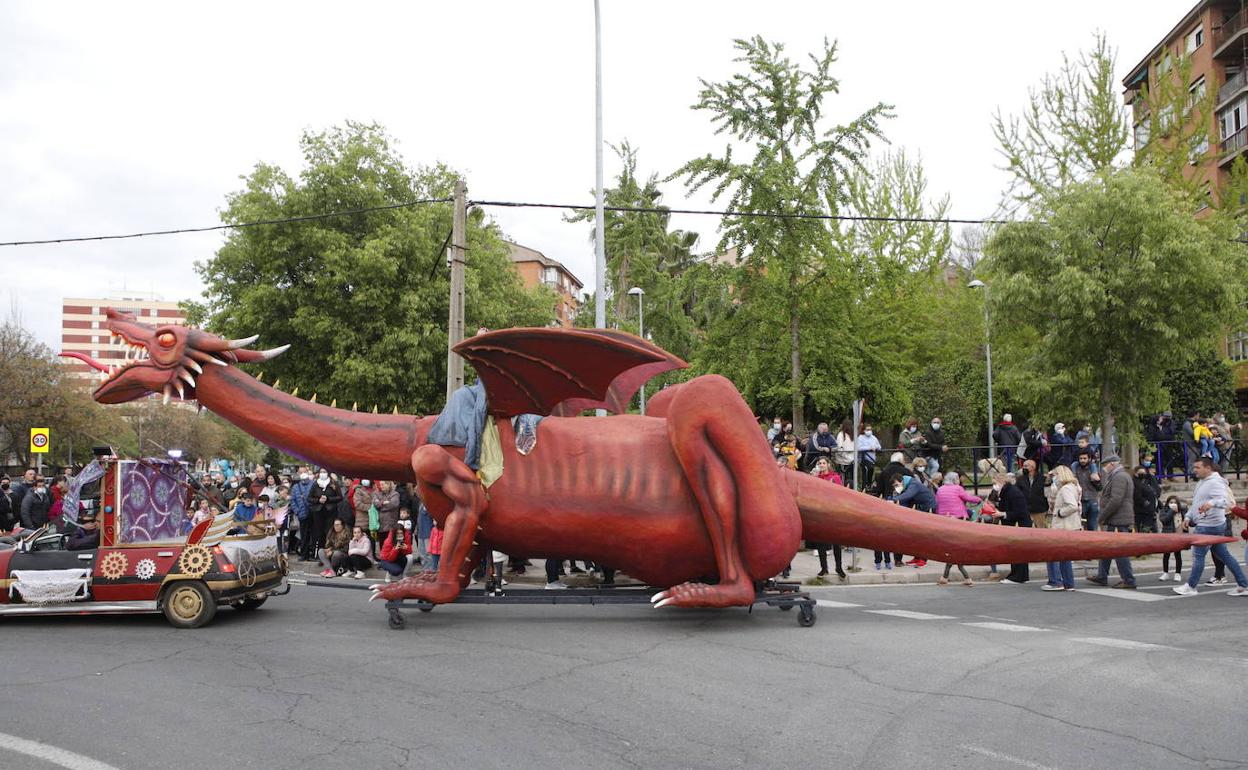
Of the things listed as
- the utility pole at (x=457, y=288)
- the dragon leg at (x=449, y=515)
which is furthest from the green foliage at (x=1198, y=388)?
the dragon leg at (x=449, y=515)

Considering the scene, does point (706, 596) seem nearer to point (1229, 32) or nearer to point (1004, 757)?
point (1004, 757)

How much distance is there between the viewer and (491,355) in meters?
7.42

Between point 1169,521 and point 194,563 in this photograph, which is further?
point 1169,521

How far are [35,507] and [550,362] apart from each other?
36.6 ft

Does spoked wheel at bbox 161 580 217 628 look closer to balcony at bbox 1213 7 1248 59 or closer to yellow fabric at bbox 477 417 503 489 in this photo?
yellow fabric at bbox 477 417 503 489

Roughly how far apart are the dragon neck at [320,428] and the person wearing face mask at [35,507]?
26.8 feet

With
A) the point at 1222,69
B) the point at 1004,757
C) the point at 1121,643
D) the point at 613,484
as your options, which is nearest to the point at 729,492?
the point at 613,484

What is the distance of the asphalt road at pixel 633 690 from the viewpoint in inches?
175

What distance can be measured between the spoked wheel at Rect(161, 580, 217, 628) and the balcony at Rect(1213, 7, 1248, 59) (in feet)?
126

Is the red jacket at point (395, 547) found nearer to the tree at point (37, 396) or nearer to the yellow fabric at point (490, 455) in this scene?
the yellow fabric at point (490, 455)

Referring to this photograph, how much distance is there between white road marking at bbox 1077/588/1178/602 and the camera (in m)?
9.41

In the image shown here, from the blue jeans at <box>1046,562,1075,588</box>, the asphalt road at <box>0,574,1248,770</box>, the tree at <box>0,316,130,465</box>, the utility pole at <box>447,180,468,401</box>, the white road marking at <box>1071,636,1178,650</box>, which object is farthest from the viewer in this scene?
the tree at <box>0,316,130,465</box>

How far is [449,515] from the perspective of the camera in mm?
7750

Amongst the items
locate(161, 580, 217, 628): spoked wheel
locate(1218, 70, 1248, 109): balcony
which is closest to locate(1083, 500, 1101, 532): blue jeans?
locate(161, 580, 217, 628): spoked wheel
